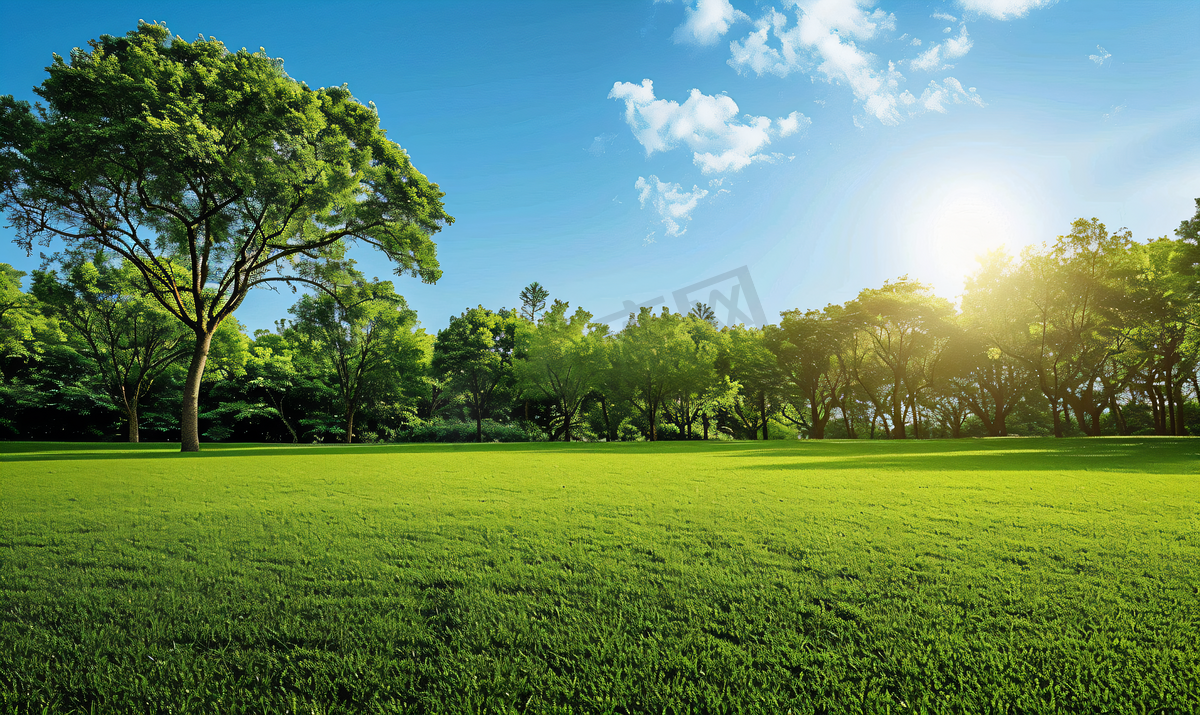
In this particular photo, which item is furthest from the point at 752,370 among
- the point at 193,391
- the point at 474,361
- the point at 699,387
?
the point at 193,391

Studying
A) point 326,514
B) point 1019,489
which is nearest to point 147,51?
point 326,514

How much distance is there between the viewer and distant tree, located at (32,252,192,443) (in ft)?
83.6

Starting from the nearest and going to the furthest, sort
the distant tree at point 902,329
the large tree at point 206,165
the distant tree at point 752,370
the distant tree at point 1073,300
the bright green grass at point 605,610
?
the bright green grass at point 605,610 < the large tree at point 206,165 < the distant tree at point 1073,300 < the distant tree at point 902,329 < the distant tree at point 752,370

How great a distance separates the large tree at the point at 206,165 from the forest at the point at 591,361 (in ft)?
10.7

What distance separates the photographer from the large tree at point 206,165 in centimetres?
1335

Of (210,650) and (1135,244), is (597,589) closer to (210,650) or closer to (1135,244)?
(210,650)

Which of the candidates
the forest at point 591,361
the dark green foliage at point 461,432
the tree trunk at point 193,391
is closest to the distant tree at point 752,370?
the forest at point 591,361

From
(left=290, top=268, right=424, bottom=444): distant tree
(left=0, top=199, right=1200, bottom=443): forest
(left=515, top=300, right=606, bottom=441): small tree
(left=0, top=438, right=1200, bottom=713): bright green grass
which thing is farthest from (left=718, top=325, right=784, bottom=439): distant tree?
(left=0, top=438, right=1200, bottom=713): bright green grass

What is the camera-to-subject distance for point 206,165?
48.5ft

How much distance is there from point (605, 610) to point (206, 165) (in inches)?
743

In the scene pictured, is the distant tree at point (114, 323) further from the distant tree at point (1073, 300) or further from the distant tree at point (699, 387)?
the distant tree at point (1073, 300)

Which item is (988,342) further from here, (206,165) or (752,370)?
(206,165)

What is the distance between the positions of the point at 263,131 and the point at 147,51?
355cm

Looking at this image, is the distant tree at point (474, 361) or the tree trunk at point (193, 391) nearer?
the tree trunk at point (193, 391)
